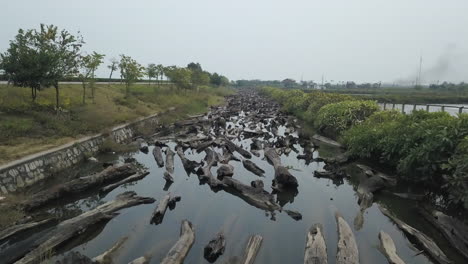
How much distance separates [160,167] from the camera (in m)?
15.6

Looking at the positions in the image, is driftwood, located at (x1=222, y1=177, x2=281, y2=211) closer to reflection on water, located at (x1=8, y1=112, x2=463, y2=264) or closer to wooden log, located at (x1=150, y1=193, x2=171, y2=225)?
reflection on water, located at (x1=8, y1=112, x2=463, y2=264)

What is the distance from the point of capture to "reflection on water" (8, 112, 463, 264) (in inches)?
313

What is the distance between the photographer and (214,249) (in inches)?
300

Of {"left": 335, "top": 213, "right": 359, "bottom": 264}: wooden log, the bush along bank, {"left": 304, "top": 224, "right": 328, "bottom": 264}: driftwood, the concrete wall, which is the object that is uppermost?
the bush along bank

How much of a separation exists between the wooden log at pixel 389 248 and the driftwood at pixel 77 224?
7.43 meters

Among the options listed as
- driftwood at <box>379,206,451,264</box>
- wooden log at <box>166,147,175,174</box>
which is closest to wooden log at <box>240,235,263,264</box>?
driftwood at <box>379,206,451,264</box>

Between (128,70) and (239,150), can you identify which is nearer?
(239,150)

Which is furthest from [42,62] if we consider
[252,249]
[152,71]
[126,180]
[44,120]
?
[152,71]

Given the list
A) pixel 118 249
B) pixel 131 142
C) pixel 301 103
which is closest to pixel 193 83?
pixel 301 103

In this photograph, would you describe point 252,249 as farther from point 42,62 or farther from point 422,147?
point 42,62

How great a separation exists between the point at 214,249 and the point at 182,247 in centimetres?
78

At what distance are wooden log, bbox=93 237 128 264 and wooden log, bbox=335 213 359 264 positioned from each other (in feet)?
17.5

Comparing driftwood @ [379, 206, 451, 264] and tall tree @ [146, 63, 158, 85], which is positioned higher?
tall tree @ [146, 63, 158, 85]

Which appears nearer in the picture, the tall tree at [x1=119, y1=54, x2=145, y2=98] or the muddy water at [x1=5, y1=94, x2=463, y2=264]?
the muddy water at [x1=5, y1=94, x2=463, y2=264]
